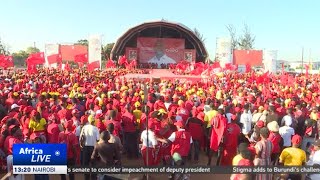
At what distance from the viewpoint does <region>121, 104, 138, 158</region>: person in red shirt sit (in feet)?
26.1

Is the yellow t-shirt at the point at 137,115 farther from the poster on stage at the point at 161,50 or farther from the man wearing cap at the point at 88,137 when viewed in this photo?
the poster on stage at the point at 161,50

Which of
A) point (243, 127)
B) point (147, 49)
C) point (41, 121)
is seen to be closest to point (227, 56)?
point (147, 49)

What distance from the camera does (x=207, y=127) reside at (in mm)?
8109

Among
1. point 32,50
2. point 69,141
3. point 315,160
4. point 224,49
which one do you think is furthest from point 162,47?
point 32,50

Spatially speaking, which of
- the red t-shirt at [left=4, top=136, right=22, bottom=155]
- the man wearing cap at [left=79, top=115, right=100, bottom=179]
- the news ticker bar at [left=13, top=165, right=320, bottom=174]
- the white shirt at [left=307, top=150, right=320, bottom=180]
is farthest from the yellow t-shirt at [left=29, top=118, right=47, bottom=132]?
the white shirt at [left=307, top=150, right=320, bottom=180]

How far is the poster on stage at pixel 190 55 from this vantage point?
42500mm

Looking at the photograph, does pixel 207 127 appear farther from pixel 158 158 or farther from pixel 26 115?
pixel 26 115

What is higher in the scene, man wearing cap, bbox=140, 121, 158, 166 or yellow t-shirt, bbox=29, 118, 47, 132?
yellow t-shirt, bbox=29, 118, 47, 132

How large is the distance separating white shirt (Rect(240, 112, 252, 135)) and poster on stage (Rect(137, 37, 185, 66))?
34067mm

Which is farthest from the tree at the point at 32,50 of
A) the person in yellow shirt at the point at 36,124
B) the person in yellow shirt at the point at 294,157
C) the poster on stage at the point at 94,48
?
the person in yellow shirt at the point at 294,157

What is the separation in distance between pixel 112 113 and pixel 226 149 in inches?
95.7

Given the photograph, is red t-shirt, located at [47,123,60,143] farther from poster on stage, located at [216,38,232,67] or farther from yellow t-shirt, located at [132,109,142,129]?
poster on stage, located at [216,38,232,67]

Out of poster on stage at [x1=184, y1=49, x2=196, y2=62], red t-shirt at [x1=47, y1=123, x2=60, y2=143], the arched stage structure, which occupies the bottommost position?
red t-shirt at [x1=47, y1=123, x2=60, y2=143]

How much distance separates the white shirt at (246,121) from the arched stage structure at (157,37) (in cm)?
3259
